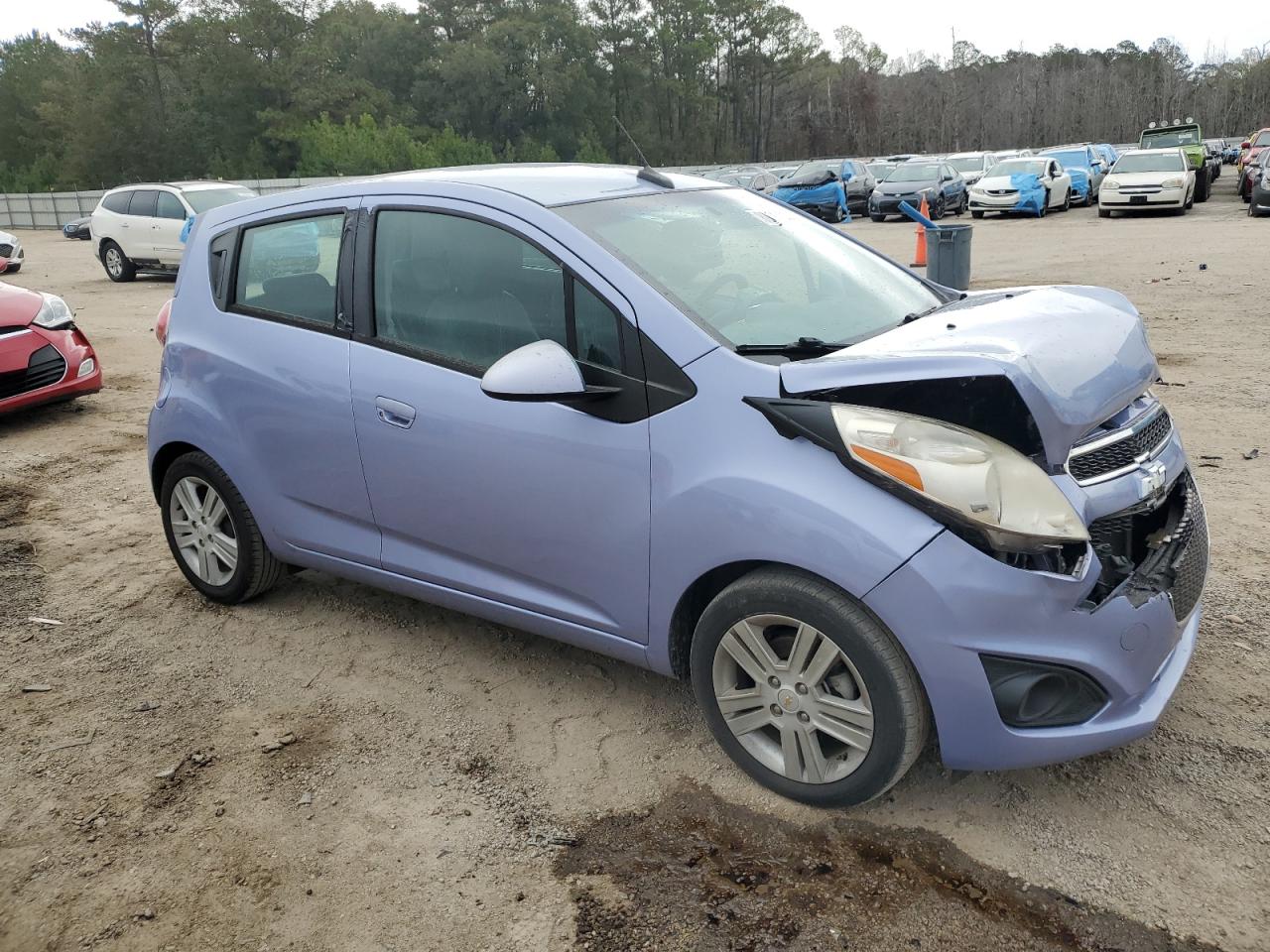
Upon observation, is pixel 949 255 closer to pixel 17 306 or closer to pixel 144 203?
pixel 17 306

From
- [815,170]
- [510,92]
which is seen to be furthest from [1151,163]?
[510,92]

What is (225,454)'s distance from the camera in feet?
13.6

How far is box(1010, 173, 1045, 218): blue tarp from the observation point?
24922mm

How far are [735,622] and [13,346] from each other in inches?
278

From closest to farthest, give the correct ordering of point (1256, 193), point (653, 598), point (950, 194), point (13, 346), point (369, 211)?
point (653, 598) → point (369, 211) → point (13, 346) → point (1256, 193) → point (950, 194)

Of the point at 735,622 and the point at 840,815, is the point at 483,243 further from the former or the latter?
the point at 840,815

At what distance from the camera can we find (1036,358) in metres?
2.64

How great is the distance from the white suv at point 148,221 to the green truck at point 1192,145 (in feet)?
70.0

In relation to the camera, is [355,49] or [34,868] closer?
[34,868]

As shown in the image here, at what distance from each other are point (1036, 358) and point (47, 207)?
171 feet

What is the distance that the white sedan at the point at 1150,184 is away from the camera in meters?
23.1

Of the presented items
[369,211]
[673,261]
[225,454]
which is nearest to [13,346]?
[225,454]

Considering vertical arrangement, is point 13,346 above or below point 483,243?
below

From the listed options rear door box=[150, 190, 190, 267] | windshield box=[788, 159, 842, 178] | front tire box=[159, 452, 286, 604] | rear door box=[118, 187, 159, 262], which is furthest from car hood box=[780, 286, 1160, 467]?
Answer: windshield box=[788, 159, 842, 178]
